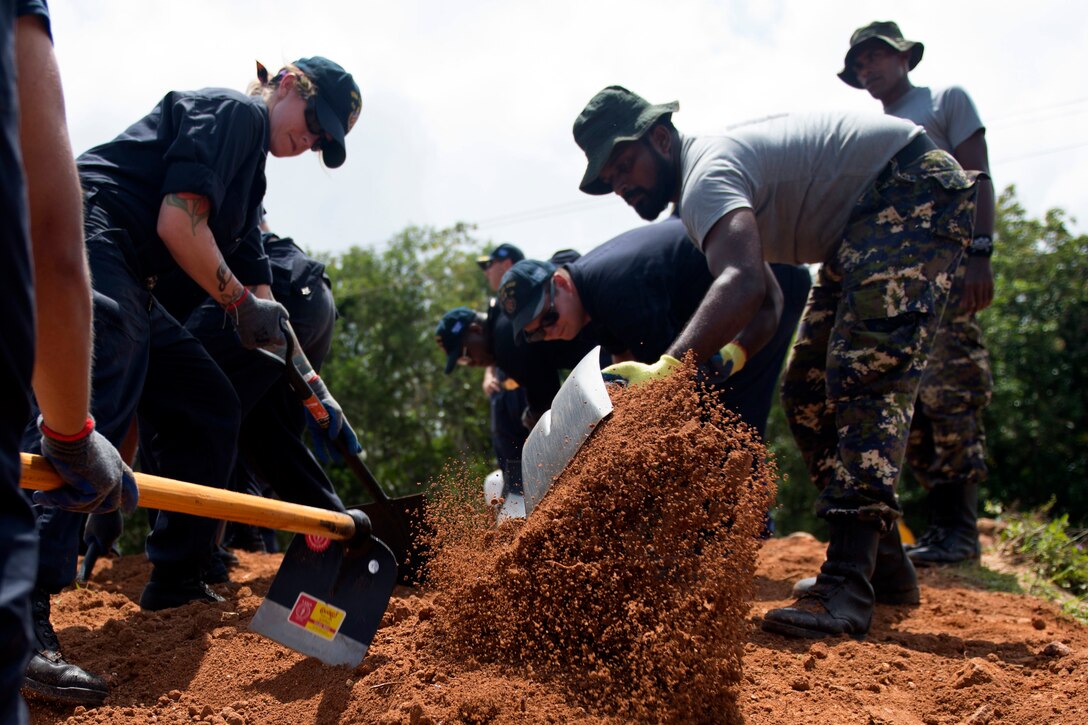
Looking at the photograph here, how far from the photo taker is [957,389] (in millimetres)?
4336

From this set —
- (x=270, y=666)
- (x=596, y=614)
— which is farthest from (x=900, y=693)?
(x=270, y=666)

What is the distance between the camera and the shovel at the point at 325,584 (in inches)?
97.1

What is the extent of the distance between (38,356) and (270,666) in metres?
1.50

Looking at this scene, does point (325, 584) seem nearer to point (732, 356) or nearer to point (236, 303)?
point (236, 303)

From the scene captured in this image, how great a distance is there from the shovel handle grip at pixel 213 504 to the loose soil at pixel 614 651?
1.16 feet

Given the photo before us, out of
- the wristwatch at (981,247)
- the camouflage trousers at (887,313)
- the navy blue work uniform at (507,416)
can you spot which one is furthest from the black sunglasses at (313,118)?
the wristwatch at (981,247)

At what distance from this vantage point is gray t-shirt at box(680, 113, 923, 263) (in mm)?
3184

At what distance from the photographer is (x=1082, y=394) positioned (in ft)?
35.1

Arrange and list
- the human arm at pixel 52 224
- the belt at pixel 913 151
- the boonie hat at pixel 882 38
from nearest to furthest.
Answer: the human arm at pixel 52 224 → the belt at pixel 913 151 → the boonie hat at pixel 882 38

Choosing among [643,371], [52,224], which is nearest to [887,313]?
[643,371]

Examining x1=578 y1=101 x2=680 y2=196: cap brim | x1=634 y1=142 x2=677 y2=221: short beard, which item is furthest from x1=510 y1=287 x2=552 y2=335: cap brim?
x1=634 y1=142 x2=677 y2=221: short beard

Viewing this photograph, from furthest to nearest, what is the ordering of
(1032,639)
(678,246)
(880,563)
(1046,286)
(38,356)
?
(1046,286), (678,246), (880,563), (1032,639), (38,356)

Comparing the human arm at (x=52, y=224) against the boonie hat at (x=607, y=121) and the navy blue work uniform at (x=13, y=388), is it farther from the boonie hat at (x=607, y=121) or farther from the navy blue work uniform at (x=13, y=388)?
the boonie hat at (x=607, y=121)

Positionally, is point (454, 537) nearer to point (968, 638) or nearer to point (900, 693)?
point (900, 693)
